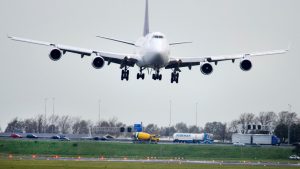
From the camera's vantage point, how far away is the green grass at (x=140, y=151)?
14112cm

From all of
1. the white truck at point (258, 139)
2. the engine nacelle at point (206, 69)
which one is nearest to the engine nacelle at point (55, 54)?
the engine nacelle at point (206, 69)

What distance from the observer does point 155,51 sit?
9594 centimetres

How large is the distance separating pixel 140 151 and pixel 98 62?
157 ft

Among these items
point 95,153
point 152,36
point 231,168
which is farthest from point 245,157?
point 152,36

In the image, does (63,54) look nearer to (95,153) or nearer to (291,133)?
(95,153)

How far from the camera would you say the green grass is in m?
141

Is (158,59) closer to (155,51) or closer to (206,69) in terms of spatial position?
(155,51)

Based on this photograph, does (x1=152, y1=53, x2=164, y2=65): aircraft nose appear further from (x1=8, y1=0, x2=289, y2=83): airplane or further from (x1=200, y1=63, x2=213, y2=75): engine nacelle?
(x1=200, y1=63, x2=213, y2=75): engine nacelle

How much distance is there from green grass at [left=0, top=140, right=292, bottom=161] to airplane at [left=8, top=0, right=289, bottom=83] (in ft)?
117

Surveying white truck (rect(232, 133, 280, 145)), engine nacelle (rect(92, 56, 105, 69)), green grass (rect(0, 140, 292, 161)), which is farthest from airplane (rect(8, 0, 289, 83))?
white truck (rect(232, 133, 280, 145))

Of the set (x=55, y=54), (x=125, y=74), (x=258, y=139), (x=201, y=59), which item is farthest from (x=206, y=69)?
(x=258, y=139)

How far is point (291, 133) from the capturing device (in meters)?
184

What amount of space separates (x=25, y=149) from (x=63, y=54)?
158ft

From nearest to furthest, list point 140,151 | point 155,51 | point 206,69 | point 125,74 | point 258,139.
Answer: point 155,51 → point 206,69 → point 125,74 → point 140,151 → point 258,139
